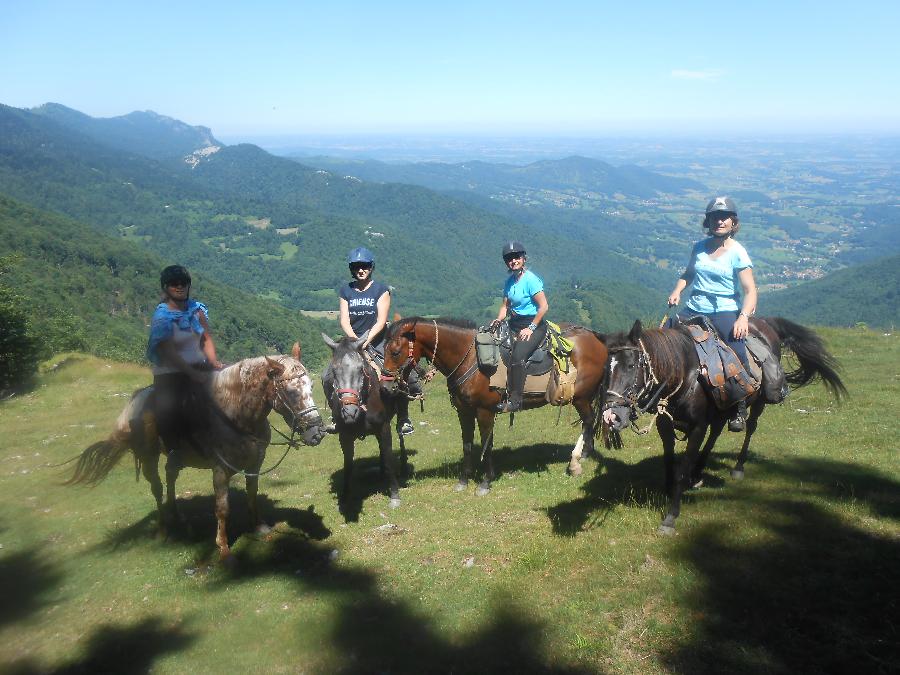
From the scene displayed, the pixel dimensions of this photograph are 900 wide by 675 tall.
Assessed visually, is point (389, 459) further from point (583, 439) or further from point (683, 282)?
point (683, 282)

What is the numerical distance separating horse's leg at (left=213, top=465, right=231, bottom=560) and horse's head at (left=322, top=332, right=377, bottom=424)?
197 cm

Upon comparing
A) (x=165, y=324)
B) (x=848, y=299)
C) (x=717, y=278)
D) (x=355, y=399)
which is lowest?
(x=848, y=299)

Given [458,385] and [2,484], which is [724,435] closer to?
[458,385]

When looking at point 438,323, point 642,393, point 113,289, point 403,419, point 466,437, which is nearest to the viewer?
point 642,393

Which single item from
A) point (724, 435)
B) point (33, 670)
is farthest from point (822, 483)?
A: point (33, 670)

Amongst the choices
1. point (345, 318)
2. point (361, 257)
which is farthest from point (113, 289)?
point (361, 257)

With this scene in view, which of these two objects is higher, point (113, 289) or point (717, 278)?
point (717, 278)

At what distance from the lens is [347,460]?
954 cm

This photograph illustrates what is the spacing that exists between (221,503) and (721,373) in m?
7.77

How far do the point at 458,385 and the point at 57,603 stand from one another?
707 centimetres

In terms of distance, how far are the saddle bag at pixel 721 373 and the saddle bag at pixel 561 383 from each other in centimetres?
304

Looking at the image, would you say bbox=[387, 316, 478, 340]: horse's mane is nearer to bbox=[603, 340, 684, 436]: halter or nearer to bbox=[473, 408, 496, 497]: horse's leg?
bbox=[473, 408, 496, 497]: horse's leg

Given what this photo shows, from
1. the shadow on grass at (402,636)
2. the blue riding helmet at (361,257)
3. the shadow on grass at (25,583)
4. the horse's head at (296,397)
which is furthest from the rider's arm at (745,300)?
the shadow on grass at (25,583)

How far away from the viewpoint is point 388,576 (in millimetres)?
7262
